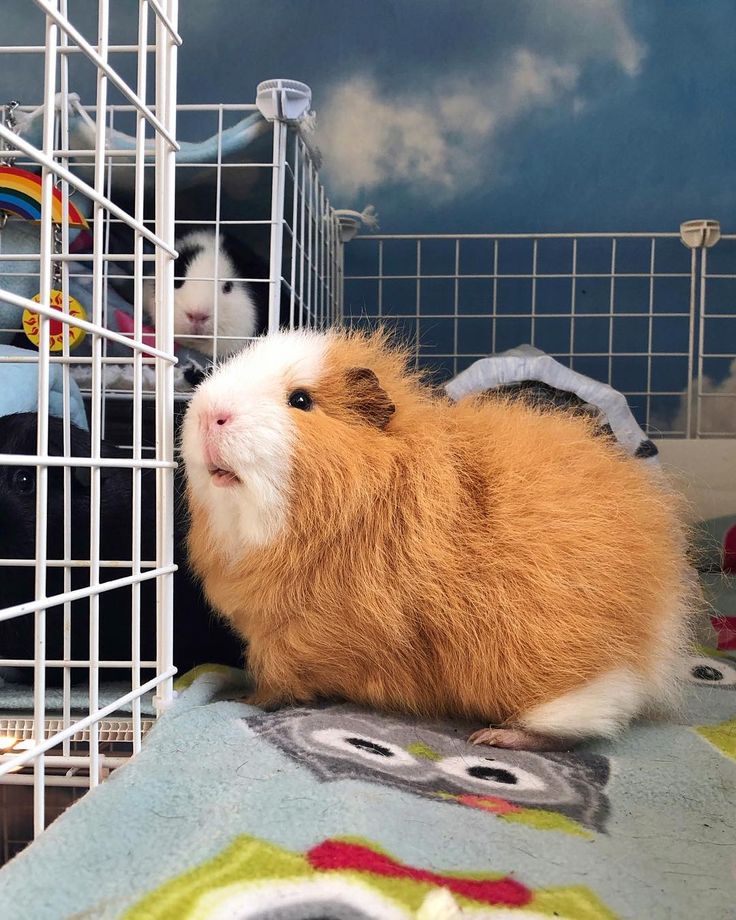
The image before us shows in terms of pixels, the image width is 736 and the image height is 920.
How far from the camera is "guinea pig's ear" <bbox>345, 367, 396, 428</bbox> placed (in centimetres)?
85

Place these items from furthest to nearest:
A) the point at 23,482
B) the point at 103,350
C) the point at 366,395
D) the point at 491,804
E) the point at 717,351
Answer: the point at 717,351, the point at 103,350, the point at 23,482, the point at 366,395, the point at 491,804

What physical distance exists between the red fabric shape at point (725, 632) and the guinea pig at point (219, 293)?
1.10 m

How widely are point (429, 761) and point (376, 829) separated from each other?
198 mm

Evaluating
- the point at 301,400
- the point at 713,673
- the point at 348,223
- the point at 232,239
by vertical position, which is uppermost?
the point at 348,223

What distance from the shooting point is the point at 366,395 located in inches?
33.6

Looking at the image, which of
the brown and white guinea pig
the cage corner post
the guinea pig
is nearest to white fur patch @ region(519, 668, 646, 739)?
the brown and white guinea pig

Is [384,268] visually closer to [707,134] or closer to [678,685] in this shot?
[707,134]

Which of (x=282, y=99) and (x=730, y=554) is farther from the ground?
(x=282, y=99)

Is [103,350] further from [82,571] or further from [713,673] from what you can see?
[713,673]

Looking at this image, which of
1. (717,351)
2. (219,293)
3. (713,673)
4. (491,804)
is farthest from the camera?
(717,351)

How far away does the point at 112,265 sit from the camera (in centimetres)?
168

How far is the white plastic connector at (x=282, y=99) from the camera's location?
134 centimetres

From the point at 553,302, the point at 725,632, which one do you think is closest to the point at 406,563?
the point at 725,632

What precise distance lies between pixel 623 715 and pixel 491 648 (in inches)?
7.1
